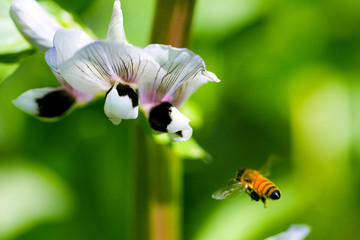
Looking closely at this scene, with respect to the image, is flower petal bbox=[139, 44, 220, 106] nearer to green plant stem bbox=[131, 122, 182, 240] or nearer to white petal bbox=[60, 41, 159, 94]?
→ white petal bbox=[60, 41, 159, 94]

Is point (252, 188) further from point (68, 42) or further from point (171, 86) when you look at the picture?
point (68, 42)


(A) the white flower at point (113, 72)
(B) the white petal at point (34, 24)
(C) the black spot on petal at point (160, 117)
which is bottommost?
(C) the black spot on petal at point (160, 117)

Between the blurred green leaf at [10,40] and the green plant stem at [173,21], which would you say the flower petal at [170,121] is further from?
the blurred green leaf at [10,40]

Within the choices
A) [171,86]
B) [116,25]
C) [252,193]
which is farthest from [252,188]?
[116,25]

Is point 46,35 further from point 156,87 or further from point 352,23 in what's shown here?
point 352,23

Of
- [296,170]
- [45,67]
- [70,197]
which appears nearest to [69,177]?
[70,197]

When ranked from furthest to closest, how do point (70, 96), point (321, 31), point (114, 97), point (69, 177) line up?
point (321, 31), point (69, 177), point (70, 96), point (114, 97)

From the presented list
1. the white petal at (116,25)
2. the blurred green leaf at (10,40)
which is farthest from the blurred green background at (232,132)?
the white petal at (116,25)

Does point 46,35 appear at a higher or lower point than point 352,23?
lower
